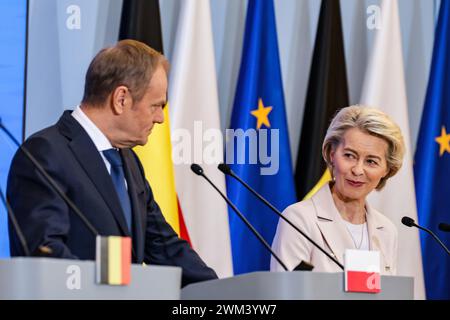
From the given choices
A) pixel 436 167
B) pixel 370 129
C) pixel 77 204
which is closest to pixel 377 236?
pixel 370 129

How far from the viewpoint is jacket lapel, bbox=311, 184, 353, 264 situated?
4.17 metres

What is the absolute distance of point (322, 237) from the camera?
4.17 m

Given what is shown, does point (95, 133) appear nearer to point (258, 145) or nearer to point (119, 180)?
point (119, 180)

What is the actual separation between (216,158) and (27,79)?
1.06 meters

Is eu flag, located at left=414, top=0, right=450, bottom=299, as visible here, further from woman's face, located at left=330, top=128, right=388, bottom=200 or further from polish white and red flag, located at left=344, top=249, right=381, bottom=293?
polish white and red flag, located at left=344, top=249, right=381, bottom=293

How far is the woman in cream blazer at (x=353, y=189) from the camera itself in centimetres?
420

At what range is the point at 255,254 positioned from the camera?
5520 mm

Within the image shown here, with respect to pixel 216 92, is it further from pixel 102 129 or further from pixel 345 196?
pixel 102 129

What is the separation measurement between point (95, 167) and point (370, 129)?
55.5 inches
